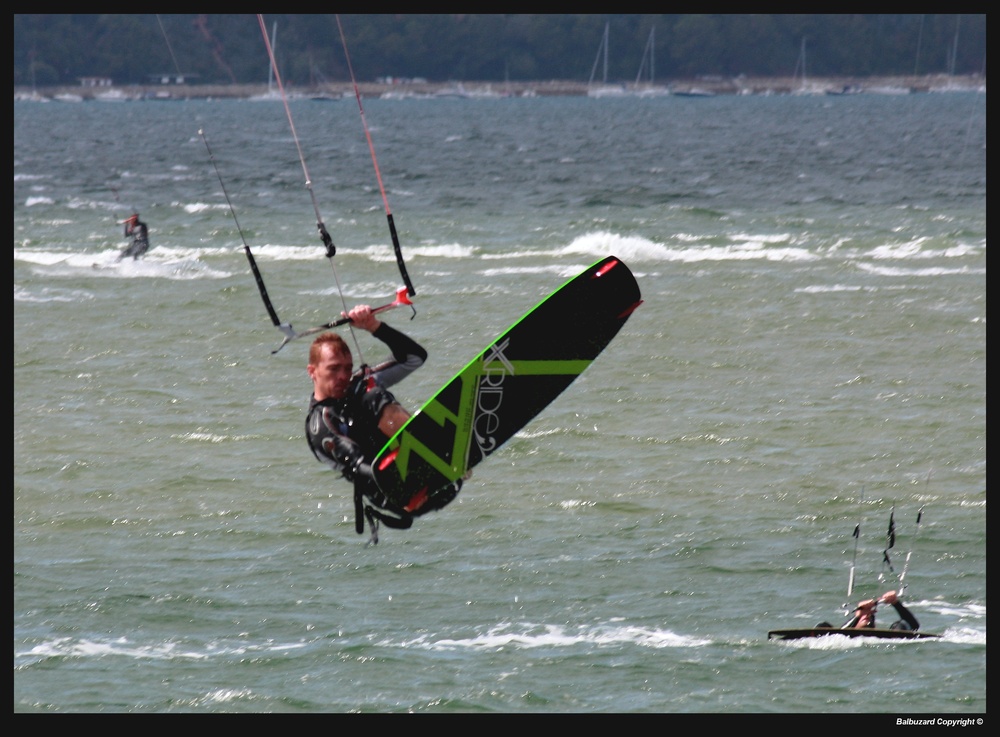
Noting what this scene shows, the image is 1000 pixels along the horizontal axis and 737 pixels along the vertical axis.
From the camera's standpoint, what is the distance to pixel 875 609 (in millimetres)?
14930

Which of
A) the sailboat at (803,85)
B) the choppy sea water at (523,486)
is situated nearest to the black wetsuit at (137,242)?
the choppy sea water at (523,486)

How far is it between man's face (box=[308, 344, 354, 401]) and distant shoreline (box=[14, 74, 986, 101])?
522 ft

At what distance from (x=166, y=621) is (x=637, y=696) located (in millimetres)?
4877

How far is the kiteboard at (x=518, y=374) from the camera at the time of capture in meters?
9.20

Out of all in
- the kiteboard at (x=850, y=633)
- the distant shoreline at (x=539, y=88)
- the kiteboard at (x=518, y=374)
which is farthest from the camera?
the distant shoreline at (x=539, y=88)

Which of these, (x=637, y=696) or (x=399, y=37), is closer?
(x=637, y=696)

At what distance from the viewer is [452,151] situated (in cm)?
8262

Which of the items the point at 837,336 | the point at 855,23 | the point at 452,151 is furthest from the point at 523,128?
the point at 837,336

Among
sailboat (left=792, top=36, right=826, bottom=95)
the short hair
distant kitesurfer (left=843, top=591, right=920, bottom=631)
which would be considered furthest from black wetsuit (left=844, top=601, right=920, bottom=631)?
sailboat (left=792, top=36, right=826, bottom=95)

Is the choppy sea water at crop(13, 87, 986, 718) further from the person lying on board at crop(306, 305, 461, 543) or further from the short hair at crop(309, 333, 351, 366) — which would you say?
the short hair at crop(309, 333, 351, 366)

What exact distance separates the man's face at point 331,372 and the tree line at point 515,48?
448 ft

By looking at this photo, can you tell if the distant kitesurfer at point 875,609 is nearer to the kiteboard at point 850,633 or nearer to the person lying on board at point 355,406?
the kiteboard at point 850,633

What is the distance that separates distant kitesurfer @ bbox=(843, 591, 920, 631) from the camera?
14398 mm
